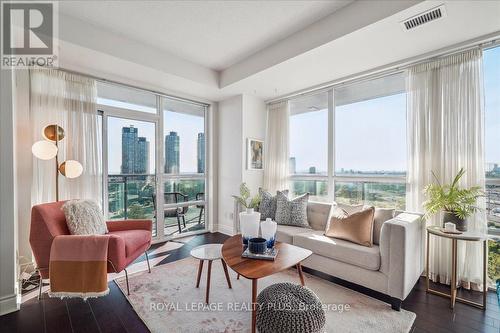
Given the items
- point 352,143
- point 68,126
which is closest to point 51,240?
point 68,126

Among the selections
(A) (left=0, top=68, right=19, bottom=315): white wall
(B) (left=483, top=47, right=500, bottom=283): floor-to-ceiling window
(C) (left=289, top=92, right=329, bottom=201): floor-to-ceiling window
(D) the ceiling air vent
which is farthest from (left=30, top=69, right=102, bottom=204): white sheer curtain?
(B) (left=483, top=47, right=500, bottom=283): floor-to-ceiling window

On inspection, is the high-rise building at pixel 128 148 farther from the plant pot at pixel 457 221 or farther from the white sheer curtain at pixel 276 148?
the plant pot at pixel 457 221

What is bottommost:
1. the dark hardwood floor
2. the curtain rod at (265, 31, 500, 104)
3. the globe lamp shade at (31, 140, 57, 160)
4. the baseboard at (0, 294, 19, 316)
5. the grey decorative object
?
the dark hardwood floor

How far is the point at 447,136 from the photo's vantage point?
8.59 ft

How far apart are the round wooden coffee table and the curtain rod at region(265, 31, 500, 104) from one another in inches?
105

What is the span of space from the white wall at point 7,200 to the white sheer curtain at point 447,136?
13.9ft

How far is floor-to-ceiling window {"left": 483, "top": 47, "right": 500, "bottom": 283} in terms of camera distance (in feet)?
7.96

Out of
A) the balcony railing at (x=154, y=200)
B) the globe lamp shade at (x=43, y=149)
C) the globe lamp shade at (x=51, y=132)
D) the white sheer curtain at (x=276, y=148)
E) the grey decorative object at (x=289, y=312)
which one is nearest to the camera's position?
the grey decorative object at (x=289, y=312)

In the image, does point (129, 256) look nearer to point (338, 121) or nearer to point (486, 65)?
point (338, 121)

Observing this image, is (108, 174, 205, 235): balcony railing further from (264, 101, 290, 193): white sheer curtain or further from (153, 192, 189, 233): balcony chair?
(264, 101, 290, 193): white sheer curtain

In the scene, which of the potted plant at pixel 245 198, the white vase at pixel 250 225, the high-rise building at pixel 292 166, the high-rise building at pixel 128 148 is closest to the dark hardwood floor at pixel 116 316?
the white vase at pixel 250 225

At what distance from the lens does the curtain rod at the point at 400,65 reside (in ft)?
7.89

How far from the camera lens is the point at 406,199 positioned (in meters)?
2.91

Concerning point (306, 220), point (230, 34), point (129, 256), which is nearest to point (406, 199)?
point (306, 220)
